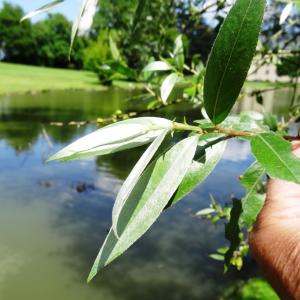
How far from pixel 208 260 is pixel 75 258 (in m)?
1.81

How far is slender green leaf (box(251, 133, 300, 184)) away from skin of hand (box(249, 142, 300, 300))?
0.18 metres

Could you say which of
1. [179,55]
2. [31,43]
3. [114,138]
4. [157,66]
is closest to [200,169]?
[114,138]

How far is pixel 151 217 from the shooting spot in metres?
0.53

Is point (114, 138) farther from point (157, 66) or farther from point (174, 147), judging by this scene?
point (157, 66)

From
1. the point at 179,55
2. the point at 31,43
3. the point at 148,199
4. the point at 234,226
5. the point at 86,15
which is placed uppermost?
the point at 86,15

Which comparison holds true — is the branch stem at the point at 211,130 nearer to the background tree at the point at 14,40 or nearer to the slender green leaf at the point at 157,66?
the slender green leaf at the point at 157,66

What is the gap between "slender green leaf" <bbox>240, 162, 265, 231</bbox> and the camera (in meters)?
0.93

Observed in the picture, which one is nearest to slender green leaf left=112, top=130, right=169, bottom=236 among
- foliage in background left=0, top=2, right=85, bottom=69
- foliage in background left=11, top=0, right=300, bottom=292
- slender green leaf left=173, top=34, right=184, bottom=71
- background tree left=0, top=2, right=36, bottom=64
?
foliage in background left=11, top=0, right=300, bottom=292

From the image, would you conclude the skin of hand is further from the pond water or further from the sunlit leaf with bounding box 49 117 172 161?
the pond water

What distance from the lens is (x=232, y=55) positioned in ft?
1.84

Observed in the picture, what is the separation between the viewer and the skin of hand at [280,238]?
0.72m

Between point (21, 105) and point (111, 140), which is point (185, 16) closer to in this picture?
point (111, 140)

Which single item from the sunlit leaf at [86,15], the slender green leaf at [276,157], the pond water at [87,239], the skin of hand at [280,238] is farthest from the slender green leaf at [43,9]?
the pond water at [87,239]

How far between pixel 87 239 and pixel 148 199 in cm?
599
